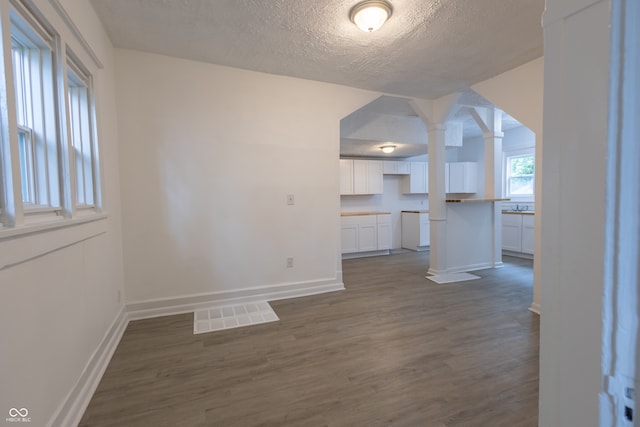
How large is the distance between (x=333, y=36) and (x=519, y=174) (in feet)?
18.6

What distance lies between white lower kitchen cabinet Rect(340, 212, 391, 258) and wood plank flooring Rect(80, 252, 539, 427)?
245 centimetres

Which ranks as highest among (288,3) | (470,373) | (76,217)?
(288,3)

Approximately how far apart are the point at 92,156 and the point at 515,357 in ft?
11.4

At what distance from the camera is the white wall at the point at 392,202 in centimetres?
625

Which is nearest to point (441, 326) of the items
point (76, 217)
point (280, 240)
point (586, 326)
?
point (280, 240)

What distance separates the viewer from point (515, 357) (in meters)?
2.08

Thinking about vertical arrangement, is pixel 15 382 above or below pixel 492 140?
below

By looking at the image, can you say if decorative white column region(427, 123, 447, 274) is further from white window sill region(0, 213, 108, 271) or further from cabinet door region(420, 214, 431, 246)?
white window sill region(0, 213, 108, 271)

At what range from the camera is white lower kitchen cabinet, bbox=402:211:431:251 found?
238 inches

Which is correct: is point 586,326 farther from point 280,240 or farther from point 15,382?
point 280,240

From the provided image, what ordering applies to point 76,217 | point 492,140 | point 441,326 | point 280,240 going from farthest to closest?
point 492,140 → point 280,240 → point 441,326 → point 76,217

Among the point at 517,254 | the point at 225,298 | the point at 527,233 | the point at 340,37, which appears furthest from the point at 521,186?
the point at 225,298

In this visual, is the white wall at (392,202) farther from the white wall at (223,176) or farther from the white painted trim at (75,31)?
the white painted trim at (75,31)

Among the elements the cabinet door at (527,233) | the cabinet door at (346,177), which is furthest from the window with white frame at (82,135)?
the cabinet door at (527,233)
